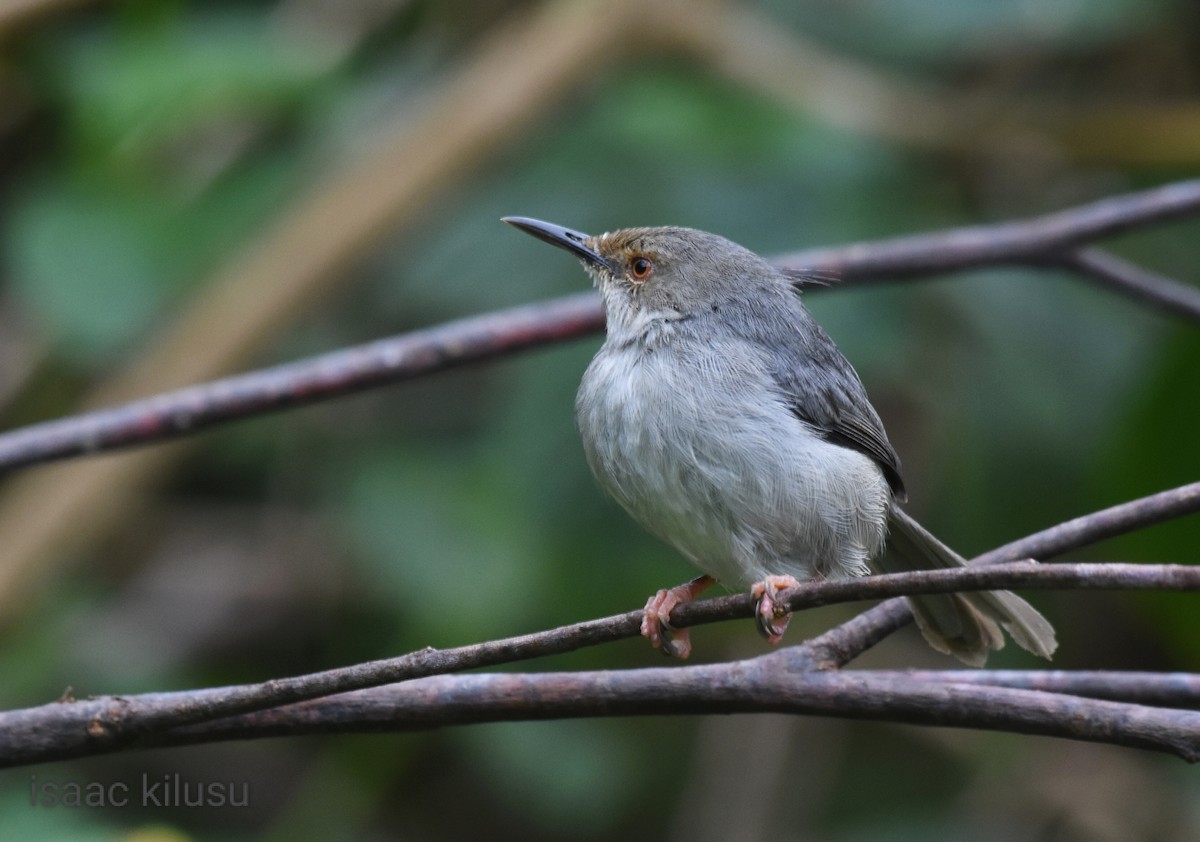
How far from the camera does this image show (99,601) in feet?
17.5

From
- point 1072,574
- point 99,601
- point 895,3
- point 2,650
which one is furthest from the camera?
point 99,601

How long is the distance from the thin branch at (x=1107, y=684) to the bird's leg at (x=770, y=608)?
22 centimetres

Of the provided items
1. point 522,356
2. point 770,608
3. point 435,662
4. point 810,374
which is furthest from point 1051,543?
point 522,356

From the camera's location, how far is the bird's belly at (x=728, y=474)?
2.82 m

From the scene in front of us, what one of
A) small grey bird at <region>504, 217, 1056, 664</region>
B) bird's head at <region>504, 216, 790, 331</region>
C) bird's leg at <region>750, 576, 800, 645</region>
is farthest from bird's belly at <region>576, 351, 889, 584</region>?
bird's head at <region>504, 216, 790, 331</region>

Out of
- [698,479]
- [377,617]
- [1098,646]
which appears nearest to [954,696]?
[698,479]

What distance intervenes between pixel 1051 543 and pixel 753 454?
718 millimetres

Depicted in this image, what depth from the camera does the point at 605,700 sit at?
2.19m

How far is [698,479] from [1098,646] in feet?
11.5

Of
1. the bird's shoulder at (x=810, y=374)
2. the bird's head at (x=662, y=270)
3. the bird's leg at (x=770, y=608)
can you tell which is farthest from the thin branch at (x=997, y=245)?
the bird's leg at (x=770, y=608)

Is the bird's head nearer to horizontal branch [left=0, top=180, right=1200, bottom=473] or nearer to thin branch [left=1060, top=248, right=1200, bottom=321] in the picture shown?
horizontal branch [left=0, top=180, right=1200, bottom=473]

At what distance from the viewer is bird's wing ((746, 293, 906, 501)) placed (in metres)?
3.05

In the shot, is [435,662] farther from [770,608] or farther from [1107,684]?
[1107,684]

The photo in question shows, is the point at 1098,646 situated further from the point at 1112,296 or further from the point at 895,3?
the point at 895,3
